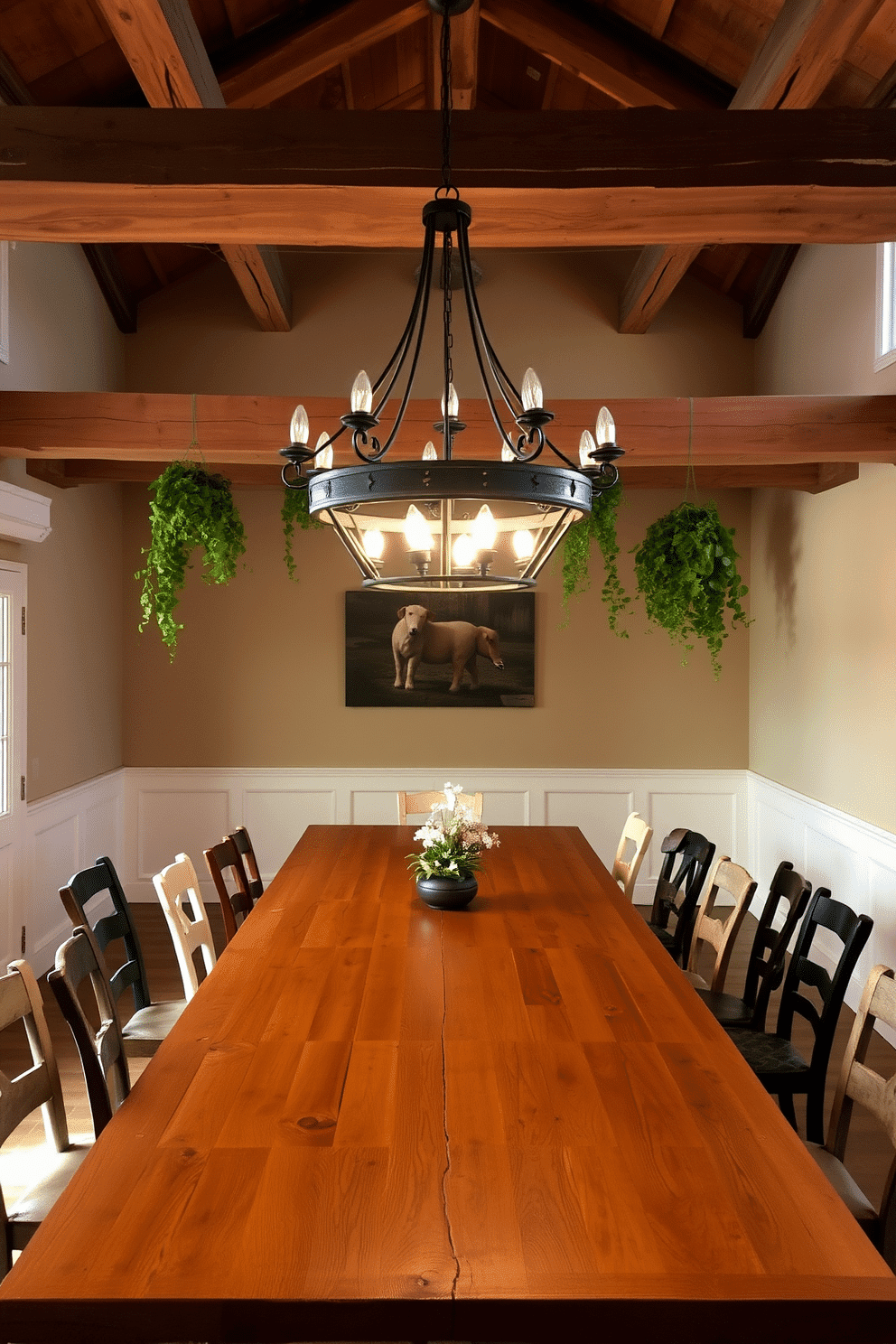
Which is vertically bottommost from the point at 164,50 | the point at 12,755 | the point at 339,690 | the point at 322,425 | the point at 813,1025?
the point at 813,1025

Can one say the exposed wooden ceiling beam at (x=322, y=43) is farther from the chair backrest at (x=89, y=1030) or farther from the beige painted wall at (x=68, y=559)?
the chair backrest at (x=89, y=1030)

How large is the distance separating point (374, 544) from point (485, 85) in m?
4.29

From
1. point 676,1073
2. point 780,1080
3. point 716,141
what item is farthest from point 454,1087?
point 716,141

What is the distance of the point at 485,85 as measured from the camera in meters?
5.60

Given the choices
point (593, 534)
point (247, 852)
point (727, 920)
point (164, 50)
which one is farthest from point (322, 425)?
point (727, 920)

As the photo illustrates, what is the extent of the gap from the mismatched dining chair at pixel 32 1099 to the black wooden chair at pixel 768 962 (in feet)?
6.25

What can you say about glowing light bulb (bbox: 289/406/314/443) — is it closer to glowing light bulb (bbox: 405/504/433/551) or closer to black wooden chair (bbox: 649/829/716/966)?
glowing light bulb (bbox: 405/504/433/551)

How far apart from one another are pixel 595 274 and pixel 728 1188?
5783mm

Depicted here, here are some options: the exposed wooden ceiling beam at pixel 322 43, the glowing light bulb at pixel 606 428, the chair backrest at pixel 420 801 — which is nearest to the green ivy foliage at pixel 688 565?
the chair backrest at pixel 420 801

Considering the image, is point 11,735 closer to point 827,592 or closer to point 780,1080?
point 780,1080

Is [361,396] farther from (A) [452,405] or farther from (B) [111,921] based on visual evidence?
(B) [111,921]

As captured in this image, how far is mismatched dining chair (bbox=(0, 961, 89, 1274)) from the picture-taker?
203 centimetres

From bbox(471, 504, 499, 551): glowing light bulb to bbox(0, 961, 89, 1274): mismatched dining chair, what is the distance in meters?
1.36

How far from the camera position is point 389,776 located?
654cm
